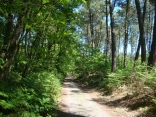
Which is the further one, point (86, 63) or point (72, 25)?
point (86, 63)

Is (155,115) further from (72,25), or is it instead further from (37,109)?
(72,25)

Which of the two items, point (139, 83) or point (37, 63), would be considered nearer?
point (139, 83)

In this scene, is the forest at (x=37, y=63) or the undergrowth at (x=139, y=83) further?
the undergrowth at (x=139, y=83)

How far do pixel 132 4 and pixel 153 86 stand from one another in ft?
84.0

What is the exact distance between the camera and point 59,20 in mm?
6039

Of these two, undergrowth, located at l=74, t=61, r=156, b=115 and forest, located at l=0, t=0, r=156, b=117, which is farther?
undergrowth, located at l=74, t=61, r=156, b=115

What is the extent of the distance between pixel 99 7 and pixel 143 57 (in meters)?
24.6

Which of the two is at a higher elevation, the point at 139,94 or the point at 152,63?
the point at 152,63

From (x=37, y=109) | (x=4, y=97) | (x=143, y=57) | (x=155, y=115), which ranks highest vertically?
(x=143, y=57)

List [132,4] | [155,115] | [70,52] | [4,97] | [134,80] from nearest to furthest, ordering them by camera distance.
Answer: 1. [4,97]
2. [155,115]
3. [134,80]
4. [70,52]
5. [132,4]

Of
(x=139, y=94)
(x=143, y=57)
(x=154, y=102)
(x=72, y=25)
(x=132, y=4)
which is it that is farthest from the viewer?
(x=132, y=4)

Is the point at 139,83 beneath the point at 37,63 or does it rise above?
beneath

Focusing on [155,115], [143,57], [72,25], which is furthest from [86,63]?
[155,115]

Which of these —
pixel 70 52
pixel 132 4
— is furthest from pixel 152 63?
pixel 132 4
